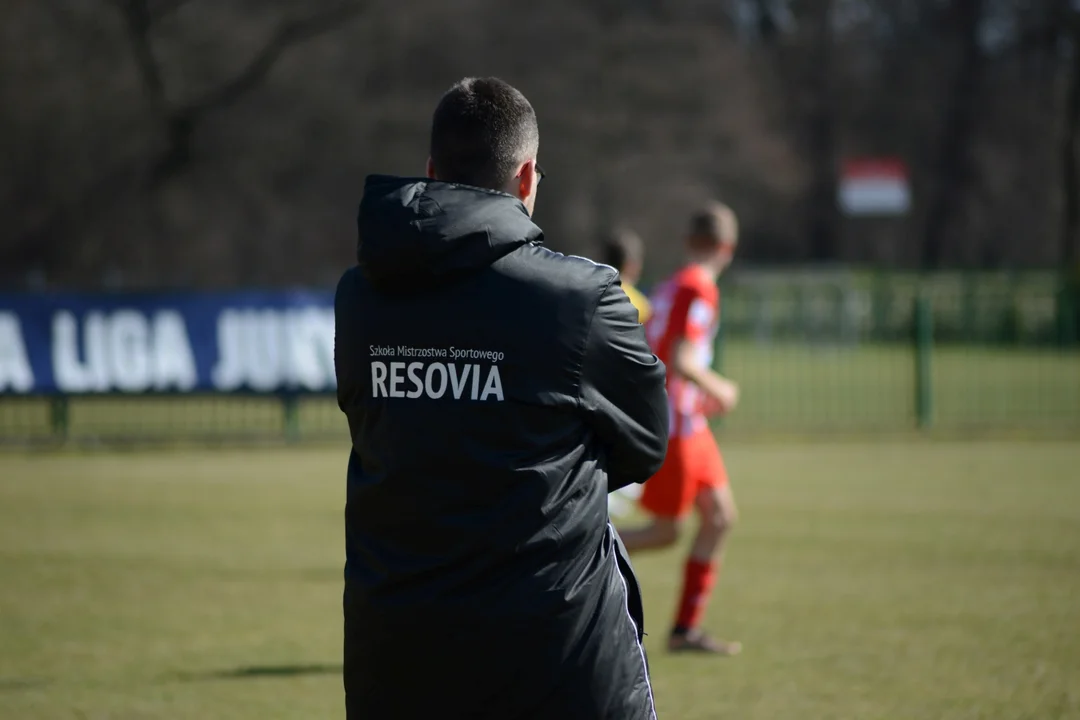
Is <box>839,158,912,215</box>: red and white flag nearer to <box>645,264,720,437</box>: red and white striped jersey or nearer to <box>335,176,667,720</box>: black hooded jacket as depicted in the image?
<box>645,264,720,437</box>: red and white striped jersey

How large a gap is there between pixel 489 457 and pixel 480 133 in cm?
65

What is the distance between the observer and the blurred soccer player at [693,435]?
6.99m

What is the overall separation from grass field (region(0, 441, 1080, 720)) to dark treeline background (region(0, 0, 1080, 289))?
16.4 m

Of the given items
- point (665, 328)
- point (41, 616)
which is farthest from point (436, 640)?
point (41, 616)

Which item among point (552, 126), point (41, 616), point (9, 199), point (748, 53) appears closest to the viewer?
point (41, 616)

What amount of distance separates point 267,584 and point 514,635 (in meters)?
6.27

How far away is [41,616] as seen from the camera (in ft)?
25.5

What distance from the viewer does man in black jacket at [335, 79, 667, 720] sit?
2.73 meters

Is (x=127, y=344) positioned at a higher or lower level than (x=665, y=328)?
lower

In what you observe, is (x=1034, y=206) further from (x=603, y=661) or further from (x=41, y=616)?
(x=603, y=661)

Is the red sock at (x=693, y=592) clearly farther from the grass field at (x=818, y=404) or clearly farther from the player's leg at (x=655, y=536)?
A: the grass field at (x=818, y=404)

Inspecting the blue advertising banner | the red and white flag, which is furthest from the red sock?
the red and white flag

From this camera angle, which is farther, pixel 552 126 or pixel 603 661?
pixel 552 126

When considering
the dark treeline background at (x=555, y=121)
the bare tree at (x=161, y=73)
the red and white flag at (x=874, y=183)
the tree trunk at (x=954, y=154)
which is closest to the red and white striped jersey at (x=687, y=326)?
the dark treeline background at (x=555, y=121)
